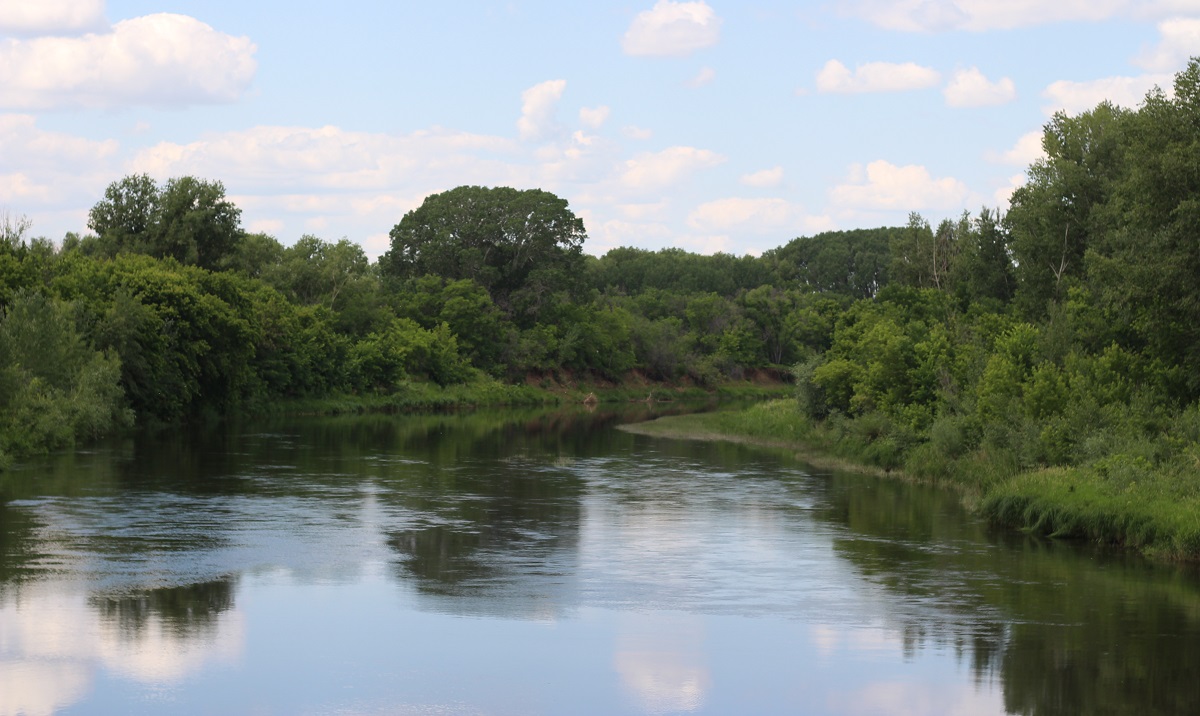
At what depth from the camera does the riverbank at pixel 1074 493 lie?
93.3ft

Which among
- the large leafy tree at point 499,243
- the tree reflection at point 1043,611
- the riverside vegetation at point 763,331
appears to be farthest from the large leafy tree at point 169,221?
the tree reflection at point 1043,611

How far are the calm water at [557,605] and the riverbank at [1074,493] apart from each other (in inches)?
32.9

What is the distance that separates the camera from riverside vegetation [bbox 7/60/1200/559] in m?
35.1

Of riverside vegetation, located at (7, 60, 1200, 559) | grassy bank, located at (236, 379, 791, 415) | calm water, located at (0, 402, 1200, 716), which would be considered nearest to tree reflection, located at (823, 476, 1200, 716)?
calm water, located at (0, 402, 1200, 716)

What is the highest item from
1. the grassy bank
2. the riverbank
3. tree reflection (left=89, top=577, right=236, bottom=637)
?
the grassy bank

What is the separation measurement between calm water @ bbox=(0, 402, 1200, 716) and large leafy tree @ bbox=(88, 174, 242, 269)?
50.4 meters

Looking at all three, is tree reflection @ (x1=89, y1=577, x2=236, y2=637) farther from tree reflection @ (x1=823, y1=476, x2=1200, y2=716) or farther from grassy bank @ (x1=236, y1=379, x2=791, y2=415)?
grassy bank @ (x1=236, y1=379, x2=791, y2=415)

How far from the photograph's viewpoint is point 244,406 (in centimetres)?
8156

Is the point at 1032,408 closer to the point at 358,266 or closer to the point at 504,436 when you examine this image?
the point at 504,436

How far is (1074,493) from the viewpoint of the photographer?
105 feet

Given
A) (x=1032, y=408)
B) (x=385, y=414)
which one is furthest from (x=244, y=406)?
(x=1032, y=408)

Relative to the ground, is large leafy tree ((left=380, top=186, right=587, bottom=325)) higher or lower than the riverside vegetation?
higher

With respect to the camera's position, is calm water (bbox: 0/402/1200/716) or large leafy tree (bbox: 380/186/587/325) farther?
large leafy tree (bbox: 380/186/587/325)

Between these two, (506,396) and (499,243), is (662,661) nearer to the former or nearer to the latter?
(506,396)
